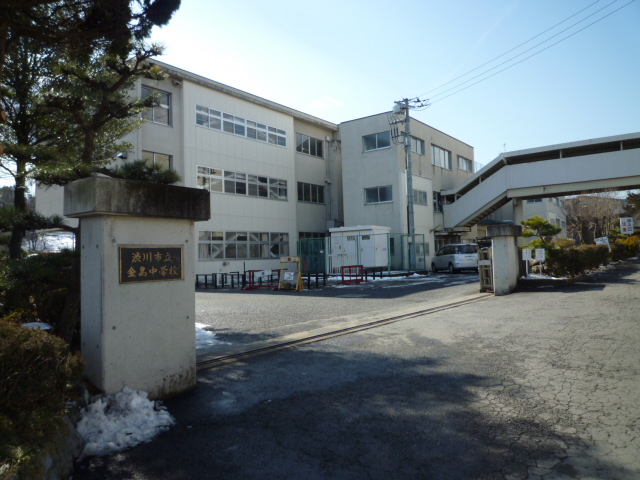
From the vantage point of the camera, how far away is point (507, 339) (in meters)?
6.92

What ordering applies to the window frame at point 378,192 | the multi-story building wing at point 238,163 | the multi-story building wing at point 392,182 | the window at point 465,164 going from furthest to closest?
1. the window at point 465,164
2. the window frame at point 378,192
3. the multi-story building wing at point 392,182
4. the multi-story building wing at point 238,163

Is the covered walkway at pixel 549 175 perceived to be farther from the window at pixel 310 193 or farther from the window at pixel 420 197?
the window at pixel 310 193

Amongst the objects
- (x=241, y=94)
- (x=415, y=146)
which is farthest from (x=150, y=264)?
(x=415, y=146)

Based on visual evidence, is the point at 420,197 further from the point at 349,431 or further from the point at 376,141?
the point at 349,431

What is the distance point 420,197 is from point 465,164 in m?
11.6

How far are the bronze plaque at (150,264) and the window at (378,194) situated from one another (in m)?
25.1

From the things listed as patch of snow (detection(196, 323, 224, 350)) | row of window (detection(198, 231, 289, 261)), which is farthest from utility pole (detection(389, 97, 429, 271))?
patch of snow (detection(196, 323, 224, 350))

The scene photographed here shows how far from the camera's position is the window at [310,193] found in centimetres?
3056

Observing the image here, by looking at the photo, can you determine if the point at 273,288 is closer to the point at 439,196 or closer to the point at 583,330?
the point at 583,330

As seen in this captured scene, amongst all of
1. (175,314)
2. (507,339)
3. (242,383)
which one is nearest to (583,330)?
(507,339)

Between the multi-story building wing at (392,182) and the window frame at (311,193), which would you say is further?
→ the window frame at (311,193)

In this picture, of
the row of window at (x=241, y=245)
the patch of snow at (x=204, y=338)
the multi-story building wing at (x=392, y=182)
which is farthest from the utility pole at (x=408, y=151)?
the patch of snow at (x=204, y=338)

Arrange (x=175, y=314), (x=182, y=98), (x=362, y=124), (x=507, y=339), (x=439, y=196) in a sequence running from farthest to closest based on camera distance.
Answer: (x=439, y=196)
(x=362, y=124)
(x=182, y=98)
(x=507, y=339)
(x=175, y=314)

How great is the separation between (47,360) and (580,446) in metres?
3.83
